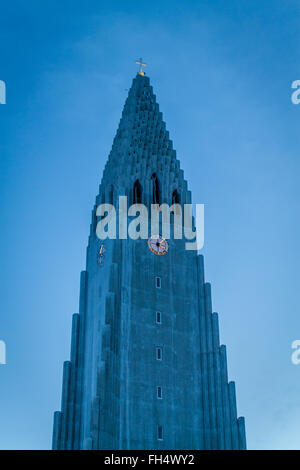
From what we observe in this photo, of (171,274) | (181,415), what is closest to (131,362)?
(181,415)

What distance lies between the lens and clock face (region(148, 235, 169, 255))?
7031cm

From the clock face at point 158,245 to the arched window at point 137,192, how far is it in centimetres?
485

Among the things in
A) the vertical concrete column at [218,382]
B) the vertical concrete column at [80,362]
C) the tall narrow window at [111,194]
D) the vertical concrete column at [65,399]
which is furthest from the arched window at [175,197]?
the vertical concrete column at [65,399]

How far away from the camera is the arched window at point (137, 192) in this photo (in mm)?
73500

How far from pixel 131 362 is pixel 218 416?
31.6 feet

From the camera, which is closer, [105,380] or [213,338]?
[105,380]

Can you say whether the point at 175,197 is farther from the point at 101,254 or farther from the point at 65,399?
the point at 65,399

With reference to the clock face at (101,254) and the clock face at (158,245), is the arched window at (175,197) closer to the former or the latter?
the clock face at (158,245)

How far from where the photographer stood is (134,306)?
2608 inches

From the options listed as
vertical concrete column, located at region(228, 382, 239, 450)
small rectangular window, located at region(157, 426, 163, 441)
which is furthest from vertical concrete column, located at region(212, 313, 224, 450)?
small rectangular window, located at region(157, 426, 163, 441)

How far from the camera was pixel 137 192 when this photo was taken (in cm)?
7444
